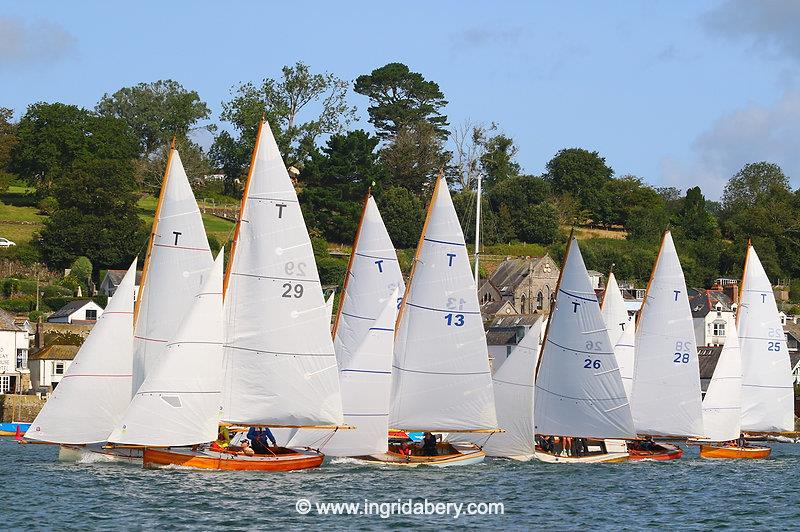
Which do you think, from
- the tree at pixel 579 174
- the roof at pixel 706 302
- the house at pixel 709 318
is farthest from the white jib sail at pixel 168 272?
the tree at pixel 579 174

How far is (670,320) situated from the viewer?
58156mm

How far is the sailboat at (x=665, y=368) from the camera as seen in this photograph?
57.8 meters

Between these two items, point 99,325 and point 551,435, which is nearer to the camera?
point 99,325

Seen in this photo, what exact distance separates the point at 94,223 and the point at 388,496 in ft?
253

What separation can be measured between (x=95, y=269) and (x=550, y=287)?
121 feet

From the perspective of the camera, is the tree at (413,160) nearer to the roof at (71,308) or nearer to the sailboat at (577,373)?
the roof at (71,308)

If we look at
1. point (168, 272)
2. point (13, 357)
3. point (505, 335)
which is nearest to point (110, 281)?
point (13, 357)

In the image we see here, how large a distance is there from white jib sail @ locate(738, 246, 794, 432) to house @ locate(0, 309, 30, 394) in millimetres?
47087

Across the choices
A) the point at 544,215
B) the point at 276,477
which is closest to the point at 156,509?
the point at 276,477

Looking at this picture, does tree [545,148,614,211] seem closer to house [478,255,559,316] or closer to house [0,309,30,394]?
house [478,255,559,316]

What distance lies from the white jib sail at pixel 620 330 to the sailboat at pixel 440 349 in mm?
14982

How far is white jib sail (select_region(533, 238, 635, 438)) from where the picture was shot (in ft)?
169

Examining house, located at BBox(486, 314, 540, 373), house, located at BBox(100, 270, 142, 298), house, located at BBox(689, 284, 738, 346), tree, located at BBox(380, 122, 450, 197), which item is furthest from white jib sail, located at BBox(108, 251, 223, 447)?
tree, located at BBox(380, 122, 450, 197)

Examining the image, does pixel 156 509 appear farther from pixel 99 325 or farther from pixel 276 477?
pixel 99 325
